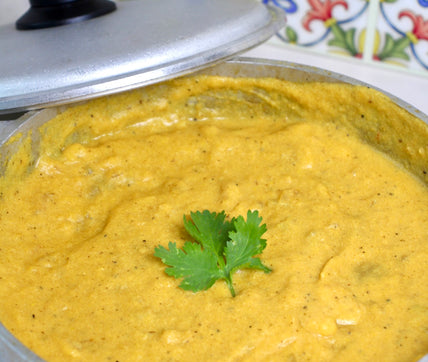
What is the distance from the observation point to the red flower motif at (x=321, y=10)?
1.67 meters

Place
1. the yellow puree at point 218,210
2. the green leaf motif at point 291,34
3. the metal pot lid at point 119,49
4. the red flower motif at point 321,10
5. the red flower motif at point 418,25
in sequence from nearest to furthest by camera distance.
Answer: the yellow puree at point 218,210, the metal pot lid at point 119,49, the red flower motif at point 418,25, the red flower motif at point 321,10, the green leaf motif at point 291,34

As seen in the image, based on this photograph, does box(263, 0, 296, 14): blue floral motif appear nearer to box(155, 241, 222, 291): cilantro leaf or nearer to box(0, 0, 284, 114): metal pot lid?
box(0, 0, 284, 114): metal pot lid

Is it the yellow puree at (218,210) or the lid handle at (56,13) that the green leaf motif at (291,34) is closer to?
the yellow puree at (218,210)

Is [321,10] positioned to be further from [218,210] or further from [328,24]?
[218,210]

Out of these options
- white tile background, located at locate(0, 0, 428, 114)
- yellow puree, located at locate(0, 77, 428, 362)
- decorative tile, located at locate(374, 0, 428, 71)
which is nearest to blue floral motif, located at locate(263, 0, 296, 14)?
white tile background, located at locate(0, 0, 428, 114)

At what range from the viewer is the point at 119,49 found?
1.01 metres

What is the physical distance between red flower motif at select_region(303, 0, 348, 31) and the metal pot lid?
548 millimetres

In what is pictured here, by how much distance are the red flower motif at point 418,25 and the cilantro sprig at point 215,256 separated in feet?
3.08

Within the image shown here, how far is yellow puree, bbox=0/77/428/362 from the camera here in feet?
2.79

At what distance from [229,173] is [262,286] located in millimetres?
337

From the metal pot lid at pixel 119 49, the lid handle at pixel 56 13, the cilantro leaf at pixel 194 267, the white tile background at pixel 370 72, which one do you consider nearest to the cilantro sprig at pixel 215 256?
the cilantro leaf at pixel 194 267

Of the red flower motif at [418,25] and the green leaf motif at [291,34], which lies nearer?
the red flower motif at [418,25]

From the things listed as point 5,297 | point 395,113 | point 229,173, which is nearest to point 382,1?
point 395,113

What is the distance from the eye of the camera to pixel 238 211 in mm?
1089
